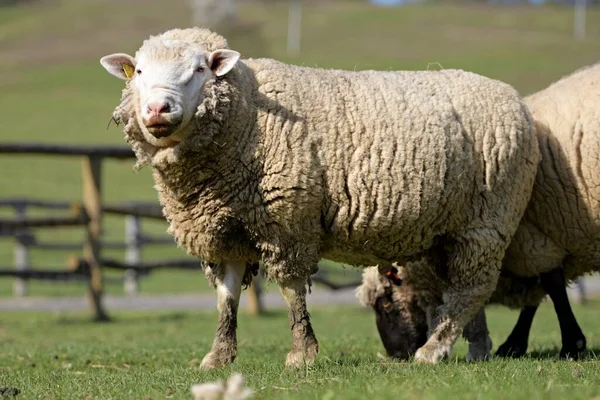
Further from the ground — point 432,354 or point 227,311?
point 227,311

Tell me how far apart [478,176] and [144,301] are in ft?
36.3

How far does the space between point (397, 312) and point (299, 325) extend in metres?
1.84

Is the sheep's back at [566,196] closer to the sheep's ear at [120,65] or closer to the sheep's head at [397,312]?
the sheep's head at [397,312]

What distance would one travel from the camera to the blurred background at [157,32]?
33.2m

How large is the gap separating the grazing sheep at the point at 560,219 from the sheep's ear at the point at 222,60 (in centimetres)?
253

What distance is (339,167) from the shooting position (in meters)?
6.70

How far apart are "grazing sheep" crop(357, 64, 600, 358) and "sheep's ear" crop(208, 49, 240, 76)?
8.29 feet

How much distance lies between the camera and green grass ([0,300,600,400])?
4.80 meters

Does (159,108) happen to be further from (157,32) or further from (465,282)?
(157,32)

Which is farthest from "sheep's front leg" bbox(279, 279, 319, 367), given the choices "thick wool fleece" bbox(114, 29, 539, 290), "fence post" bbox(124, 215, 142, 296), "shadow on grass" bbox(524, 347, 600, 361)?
"fence post" bbox(124, 215, 142, 296)

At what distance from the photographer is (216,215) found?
257 inches

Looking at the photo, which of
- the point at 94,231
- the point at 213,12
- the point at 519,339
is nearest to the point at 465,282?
the point at 519,339

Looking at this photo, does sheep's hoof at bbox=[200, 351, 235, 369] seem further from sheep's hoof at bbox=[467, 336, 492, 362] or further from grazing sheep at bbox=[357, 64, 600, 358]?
sheep's hoof at bbox=[467, 336, 492, 362]

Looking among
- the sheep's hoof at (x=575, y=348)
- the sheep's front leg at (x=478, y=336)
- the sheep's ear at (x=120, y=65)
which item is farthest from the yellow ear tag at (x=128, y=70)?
the sheep's hoof at (x=575, y=348)
